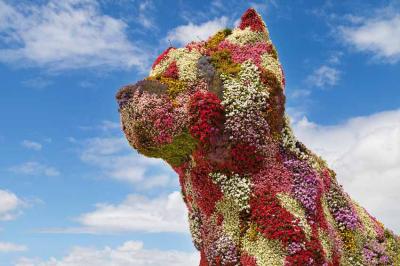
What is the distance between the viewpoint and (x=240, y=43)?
18797mm

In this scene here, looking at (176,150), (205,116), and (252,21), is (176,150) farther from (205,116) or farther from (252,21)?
(252,21)

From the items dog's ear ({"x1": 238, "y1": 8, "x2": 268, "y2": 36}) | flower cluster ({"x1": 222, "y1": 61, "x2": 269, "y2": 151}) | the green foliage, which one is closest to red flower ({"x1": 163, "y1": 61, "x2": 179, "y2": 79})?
flower cluster ({"x1": 222, "y1": 61, "x2": 269, "y2": 151})

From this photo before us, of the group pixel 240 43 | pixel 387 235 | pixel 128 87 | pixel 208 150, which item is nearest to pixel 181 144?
pixel 208 150

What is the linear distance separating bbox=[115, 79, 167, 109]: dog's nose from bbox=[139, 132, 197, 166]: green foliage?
141 cm

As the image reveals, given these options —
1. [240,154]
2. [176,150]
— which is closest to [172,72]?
[176,150]

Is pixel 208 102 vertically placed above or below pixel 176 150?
above

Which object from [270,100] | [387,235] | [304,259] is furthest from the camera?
[387,235]

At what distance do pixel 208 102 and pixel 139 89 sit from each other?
6.88 ft

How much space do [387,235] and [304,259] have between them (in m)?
5.26

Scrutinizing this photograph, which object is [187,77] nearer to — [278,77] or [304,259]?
[278,77]

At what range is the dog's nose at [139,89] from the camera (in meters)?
17.8

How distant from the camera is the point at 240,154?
17.0m

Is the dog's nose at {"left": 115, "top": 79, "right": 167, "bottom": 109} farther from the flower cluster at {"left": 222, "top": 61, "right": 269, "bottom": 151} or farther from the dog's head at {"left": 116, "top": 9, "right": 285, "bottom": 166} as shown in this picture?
the flower cluster at {"left": 222, "top": 61, "right": 269, "bottom": 151}

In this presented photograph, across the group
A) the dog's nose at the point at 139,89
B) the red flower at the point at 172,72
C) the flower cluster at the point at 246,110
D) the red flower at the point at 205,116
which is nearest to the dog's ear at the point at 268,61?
the flower cluster at the point at 246,110
